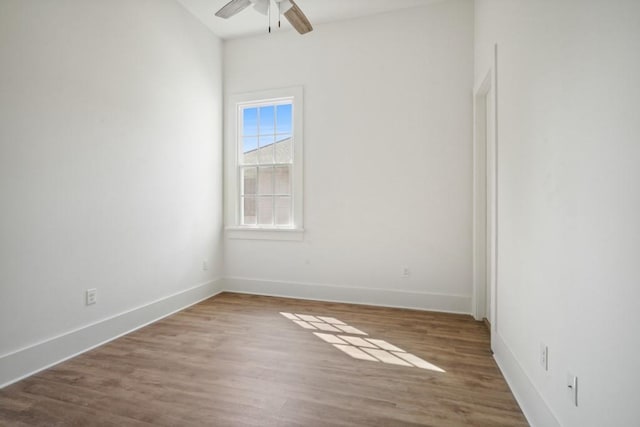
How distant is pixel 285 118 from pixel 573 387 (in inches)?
149

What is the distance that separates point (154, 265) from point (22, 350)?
1.24 metres

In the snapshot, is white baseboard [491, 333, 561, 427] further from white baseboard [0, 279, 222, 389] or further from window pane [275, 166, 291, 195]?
white baseboard [0, 279, 222, 389]

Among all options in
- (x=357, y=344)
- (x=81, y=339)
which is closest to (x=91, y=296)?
(x=81, y=339)

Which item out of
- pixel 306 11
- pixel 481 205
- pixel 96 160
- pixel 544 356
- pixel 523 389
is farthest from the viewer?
pixel 306 11

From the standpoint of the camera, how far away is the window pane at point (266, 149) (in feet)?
14.2

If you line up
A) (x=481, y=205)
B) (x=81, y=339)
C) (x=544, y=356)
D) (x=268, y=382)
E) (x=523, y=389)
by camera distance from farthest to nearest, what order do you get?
(x=481, y=205)
(x=81, y=339)
(x=268, y=382)
(x=523, y=389)
(x=544, y=356)

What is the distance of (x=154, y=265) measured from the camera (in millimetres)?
3346

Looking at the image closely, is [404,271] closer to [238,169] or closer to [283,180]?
[283,180]

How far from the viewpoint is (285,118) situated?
4.25 meters

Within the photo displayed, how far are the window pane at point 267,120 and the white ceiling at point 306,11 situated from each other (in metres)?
0.95

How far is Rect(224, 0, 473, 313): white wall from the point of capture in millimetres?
3555

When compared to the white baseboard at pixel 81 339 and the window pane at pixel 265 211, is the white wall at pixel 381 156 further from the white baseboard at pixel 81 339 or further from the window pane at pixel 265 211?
the white baseboard at pixel 81 339

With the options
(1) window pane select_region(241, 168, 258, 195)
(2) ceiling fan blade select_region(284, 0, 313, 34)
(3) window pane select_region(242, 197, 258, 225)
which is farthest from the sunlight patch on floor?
(2) ceiling fan blade select_region(284, 0, 313, 34)

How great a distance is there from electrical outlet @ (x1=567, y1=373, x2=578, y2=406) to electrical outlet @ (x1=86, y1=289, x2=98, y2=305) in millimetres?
3162
